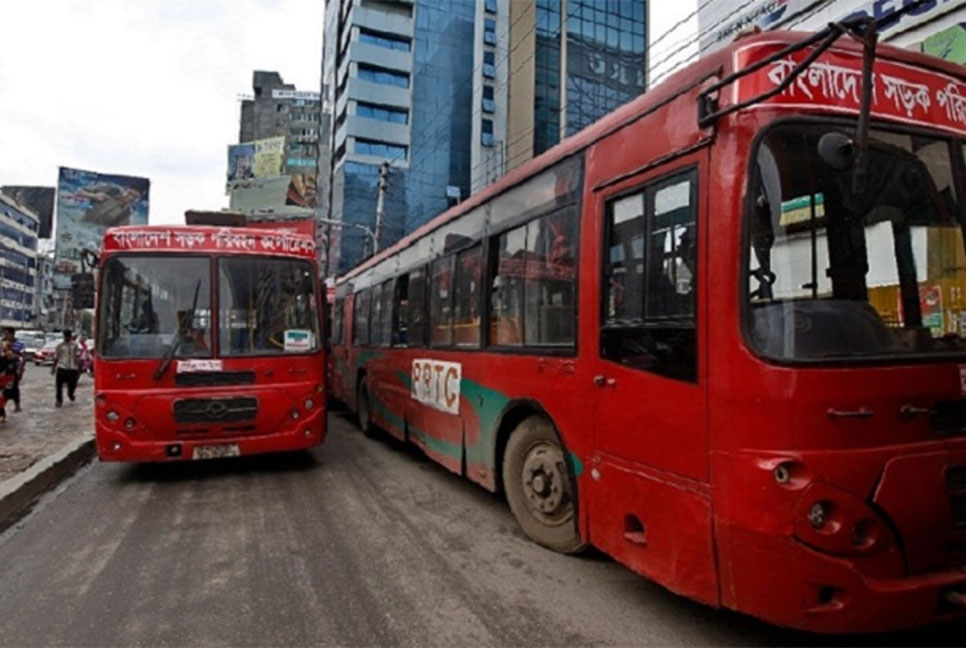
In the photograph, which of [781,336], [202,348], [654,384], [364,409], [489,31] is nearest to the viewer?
[781,336]

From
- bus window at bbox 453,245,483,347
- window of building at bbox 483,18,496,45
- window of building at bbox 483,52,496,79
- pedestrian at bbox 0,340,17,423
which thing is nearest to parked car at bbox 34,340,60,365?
pedestrian at bbox 0,340,17,423

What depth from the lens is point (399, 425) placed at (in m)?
8.29

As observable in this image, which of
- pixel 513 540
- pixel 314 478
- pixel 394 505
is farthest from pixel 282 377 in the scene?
pixel 513 540

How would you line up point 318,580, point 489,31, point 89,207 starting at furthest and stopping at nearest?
1. point 89,207
2. point 489,31
3. point 318,580

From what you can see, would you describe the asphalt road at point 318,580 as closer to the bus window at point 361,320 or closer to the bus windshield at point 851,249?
the bus windshield at point 851,249

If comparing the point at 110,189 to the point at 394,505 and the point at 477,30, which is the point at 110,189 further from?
the point at 394,505

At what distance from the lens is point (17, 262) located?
7688cm

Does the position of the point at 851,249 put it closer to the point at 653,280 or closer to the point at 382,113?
the point at 653,280

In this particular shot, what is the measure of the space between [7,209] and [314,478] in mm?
86201

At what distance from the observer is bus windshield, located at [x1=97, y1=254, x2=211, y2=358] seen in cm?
697

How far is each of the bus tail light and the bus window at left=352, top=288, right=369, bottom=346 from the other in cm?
828

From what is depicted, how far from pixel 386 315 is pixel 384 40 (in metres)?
52.7

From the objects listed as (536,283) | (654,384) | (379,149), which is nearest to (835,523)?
(654,384)

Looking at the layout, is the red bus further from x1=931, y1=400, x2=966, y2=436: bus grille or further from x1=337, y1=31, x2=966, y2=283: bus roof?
x1=931, y1=400, x2=966, y2=436: bus grille
